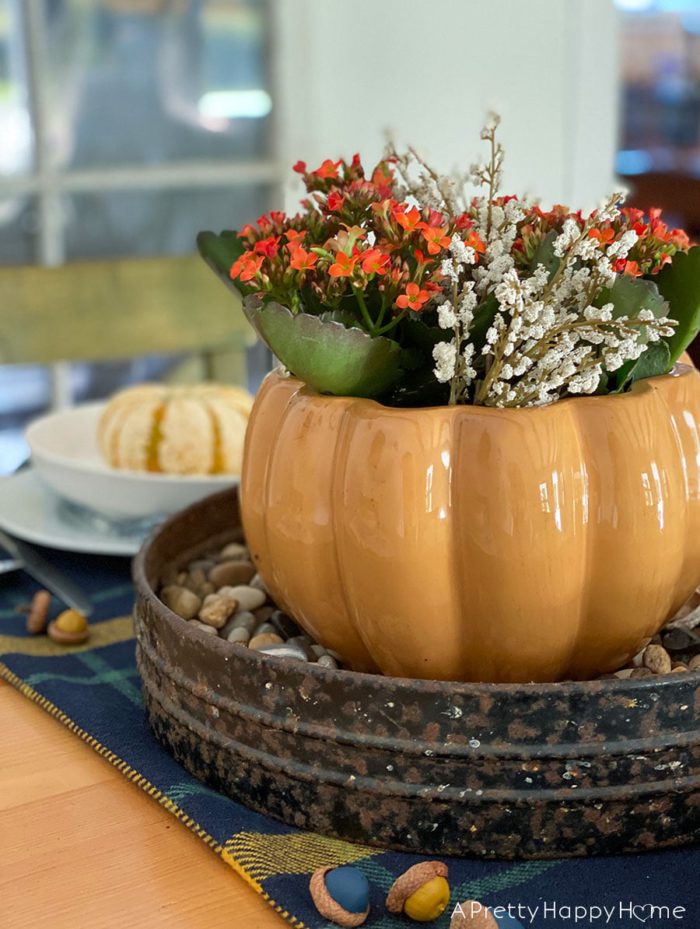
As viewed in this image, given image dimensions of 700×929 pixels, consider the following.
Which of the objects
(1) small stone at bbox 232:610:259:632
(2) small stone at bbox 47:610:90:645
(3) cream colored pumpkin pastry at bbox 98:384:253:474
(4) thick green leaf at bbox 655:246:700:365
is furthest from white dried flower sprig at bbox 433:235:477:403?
(3) cream colored pumpkin pastry at bbox 98:384:253:474

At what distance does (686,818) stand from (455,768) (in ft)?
0.38

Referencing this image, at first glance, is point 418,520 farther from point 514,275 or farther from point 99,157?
point 99,157

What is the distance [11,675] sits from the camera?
0.75m

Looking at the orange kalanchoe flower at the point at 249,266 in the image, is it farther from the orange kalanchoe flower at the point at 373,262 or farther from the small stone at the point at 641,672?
the small stone at the point at 641,672

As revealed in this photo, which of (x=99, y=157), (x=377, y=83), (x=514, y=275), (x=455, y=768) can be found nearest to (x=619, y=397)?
(x=514, y=275)

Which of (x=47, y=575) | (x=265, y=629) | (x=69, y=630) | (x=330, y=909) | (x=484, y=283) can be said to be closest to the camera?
(x=330, y=909)

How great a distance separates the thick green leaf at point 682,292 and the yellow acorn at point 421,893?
1.01 ft

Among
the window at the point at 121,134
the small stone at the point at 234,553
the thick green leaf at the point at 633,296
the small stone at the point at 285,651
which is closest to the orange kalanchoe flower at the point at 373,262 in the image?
the thick green leaf at the point at 633,296

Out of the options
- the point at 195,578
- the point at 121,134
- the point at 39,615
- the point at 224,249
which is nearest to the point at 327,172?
the point at 224,249

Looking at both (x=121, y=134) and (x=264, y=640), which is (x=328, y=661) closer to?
(x=264, y=640)

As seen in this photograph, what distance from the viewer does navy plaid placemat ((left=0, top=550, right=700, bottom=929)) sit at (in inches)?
19.4

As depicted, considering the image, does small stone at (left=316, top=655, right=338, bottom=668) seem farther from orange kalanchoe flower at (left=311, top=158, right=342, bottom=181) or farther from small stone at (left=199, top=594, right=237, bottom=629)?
orange kalanchoe flower at (left=311, top=158, right=342, bottom=181)

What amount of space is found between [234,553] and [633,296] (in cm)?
38

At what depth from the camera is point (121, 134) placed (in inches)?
92.5
